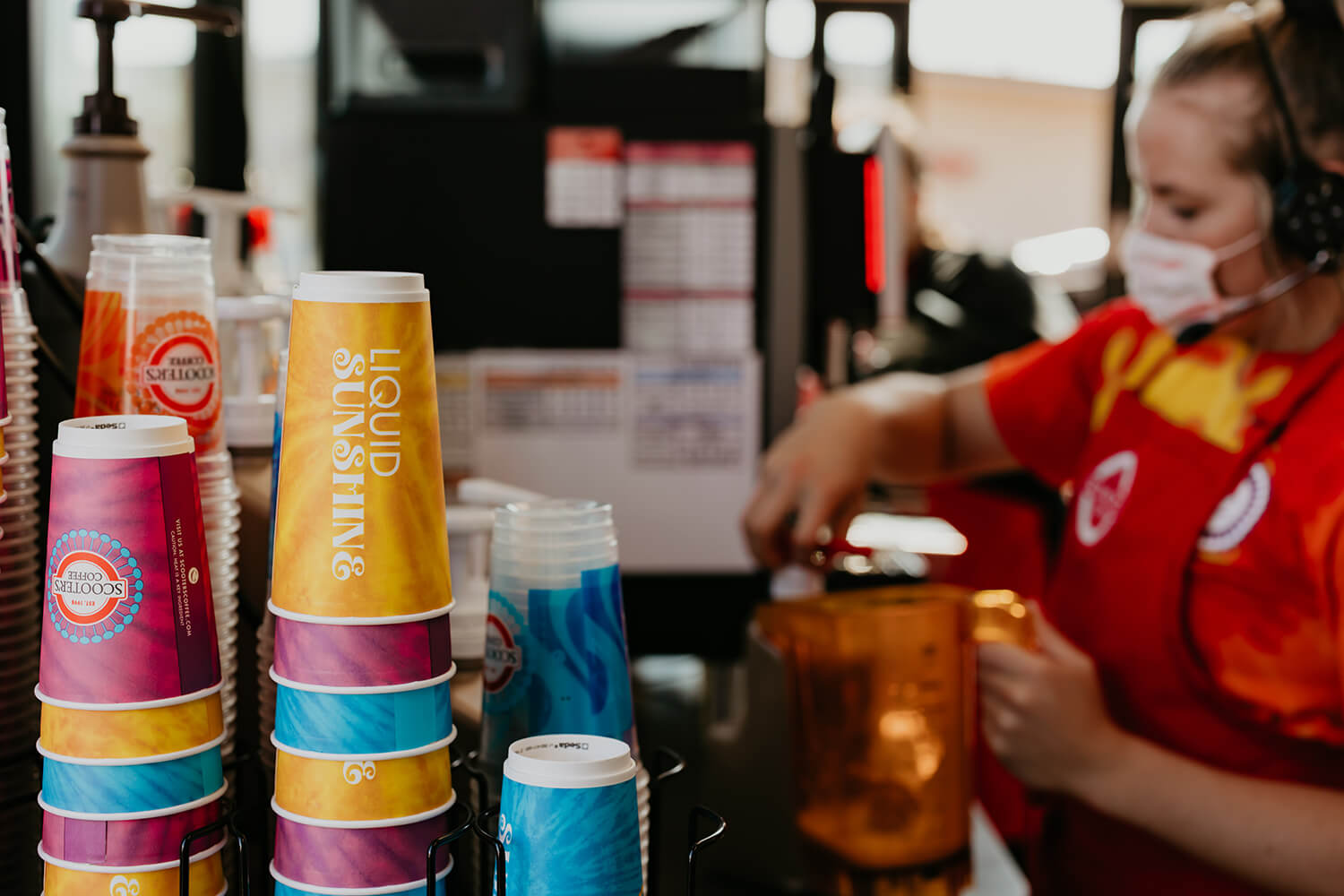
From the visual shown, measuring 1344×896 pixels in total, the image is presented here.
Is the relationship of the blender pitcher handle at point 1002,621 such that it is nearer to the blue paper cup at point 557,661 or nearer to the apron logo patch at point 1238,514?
the apron logo patch at point 1238,514

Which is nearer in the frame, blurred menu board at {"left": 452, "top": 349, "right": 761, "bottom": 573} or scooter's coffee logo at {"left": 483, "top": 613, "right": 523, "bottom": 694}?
scooter's coffee logo at {"left": 483, "top": 613, "right": 523, "bottom": 694}

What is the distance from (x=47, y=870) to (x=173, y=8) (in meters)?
0.51

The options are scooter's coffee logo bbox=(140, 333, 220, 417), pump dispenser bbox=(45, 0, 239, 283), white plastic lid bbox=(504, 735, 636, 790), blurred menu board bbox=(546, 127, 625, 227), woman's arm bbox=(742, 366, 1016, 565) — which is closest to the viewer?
white plastic lid bbox=(504, 735, 636, 790)

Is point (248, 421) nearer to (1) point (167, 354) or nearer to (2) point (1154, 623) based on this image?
(1) point (167, 354)

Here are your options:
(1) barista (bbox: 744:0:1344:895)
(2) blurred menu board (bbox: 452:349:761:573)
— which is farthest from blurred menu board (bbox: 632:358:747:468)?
(1) barista (bbox: 744:0:1344:895)

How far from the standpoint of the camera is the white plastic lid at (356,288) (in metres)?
0.49

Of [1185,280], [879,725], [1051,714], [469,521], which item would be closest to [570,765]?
[469,521]

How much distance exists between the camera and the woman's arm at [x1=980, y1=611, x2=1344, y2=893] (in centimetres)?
92

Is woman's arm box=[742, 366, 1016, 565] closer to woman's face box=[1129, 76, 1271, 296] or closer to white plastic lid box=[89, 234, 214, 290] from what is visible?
woman's face box=[1129, 76, 1271, 296]

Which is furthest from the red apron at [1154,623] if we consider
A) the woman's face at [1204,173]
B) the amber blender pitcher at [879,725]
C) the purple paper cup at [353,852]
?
the purple paper cup at [353,852]

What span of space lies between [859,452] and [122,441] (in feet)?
3.21

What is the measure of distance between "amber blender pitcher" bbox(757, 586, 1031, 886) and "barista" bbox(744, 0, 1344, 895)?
4.1 inches

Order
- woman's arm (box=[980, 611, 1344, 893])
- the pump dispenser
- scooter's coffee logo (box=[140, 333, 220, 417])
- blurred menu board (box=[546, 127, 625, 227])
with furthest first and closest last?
blurred menu board (box=[546, 127, 625, 227]) → woman's arm (box=[980, 611, 1344, 893]) → the pump dispenser → scooter's coffee logo (box=[140, 333, 220, 417])

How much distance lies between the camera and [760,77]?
1.77m
